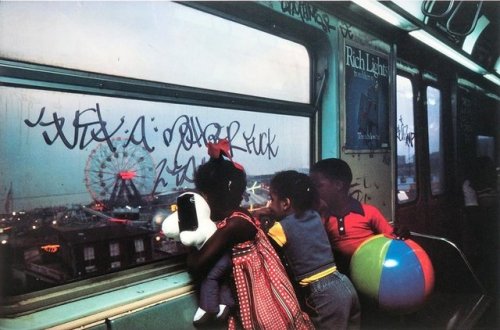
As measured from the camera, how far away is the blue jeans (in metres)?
2.22

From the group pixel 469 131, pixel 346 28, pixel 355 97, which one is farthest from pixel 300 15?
pixel 469 131

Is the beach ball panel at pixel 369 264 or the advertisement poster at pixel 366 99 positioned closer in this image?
the beach ball panel at pixel 369 264

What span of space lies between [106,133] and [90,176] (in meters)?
0.24

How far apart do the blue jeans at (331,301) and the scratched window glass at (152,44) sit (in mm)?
1418

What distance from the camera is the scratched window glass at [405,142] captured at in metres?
4.41

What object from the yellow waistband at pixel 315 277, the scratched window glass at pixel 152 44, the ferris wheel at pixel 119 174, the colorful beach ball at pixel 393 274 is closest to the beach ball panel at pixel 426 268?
the colorful beach ball at pixel 393 274

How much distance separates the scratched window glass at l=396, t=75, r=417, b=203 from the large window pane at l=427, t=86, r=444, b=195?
0.64 m

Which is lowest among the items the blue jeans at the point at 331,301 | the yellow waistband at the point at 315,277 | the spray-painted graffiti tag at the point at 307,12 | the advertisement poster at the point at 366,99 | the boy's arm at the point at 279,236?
the blue jeans at the point at 331,301

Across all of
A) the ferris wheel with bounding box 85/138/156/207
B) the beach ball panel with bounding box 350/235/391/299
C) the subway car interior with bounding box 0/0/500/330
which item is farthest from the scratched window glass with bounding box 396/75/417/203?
the ferris wheel with bounding box 85/138/156/207

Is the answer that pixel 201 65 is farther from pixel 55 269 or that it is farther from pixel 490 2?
pixel 490 2

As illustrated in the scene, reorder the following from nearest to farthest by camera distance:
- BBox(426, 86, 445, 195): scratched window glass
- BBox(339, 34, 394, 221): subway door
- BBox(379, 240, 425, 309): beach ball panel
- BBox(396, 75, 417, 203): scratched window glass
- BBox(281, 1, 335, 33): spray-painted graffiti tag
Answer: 1. BBox(379, 240, 425, 309): beach ball panel
2. BBox(281, 1, 335, 33): spray-painted graffiti tag
3. BBox(339, 34, 394, 221): subway door
4. BBox(396, 75, 417, 203): scratched window glass
5. BBox(426, 86, 445, 195): scratched window glass

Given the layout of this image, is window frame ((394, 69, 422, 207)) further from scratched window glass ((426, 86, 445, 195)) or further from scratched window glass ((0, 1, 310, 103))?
scratched window glass ((0, 1, 310, 103))

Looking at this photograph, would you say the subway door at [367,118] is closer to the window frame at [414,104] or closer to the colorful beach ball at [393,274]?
the window frame at [414,104]

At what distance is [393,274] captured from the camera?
2.44 meters
